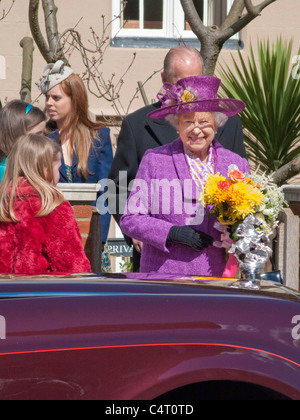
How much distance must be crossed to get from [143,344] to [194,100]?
6.20ft

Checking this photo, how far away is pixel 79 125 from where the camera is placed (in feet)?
17.8

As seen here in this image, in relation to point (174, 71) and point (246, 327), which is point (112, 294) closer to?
point (246, 327)

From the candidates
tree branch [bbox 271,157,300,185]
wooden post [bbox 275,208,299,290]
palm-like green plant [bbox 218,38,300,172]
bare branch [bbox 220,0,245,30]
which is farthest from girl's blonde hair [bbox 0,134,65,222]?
palm-like green plant [bbox 218,38,300,172]

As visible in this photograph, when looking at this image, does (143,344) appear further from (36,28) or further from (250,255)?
(36,28)

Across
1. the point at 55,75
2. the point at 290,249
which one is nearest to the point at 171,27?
the point at 55,75

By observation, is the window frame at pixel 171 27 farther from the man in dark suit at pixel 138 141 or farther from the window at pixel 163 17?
the man in dark suit at pixel 138 141

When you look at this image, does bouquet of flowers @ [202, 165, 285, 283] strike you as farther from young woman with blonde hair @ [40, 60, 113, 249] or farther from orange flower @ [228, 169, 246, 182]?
young woman with blonde hair @ [40, 60, 113, 249]

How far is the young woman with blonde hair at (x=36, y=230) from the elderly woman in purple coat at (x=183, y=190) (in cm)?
33

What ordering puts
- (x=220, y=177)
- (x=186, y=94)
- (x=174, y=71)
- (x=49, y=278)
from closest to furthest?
(x=49, y=278) → (x=220, y=177) → (x=186, y=94) → (x=174, y=71)

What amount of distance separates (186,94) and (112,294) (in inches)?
68.9

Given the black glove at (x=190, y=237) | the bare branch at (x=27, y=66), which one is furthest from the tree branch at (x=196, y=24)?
the black glove at (x=190, y=237)

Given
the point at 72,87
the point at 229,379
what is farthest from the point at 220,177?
the point at 72,87

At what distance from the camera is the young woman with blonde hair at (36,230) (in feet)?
12.2

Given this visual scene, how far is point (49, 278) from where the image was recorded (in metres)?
2.65
